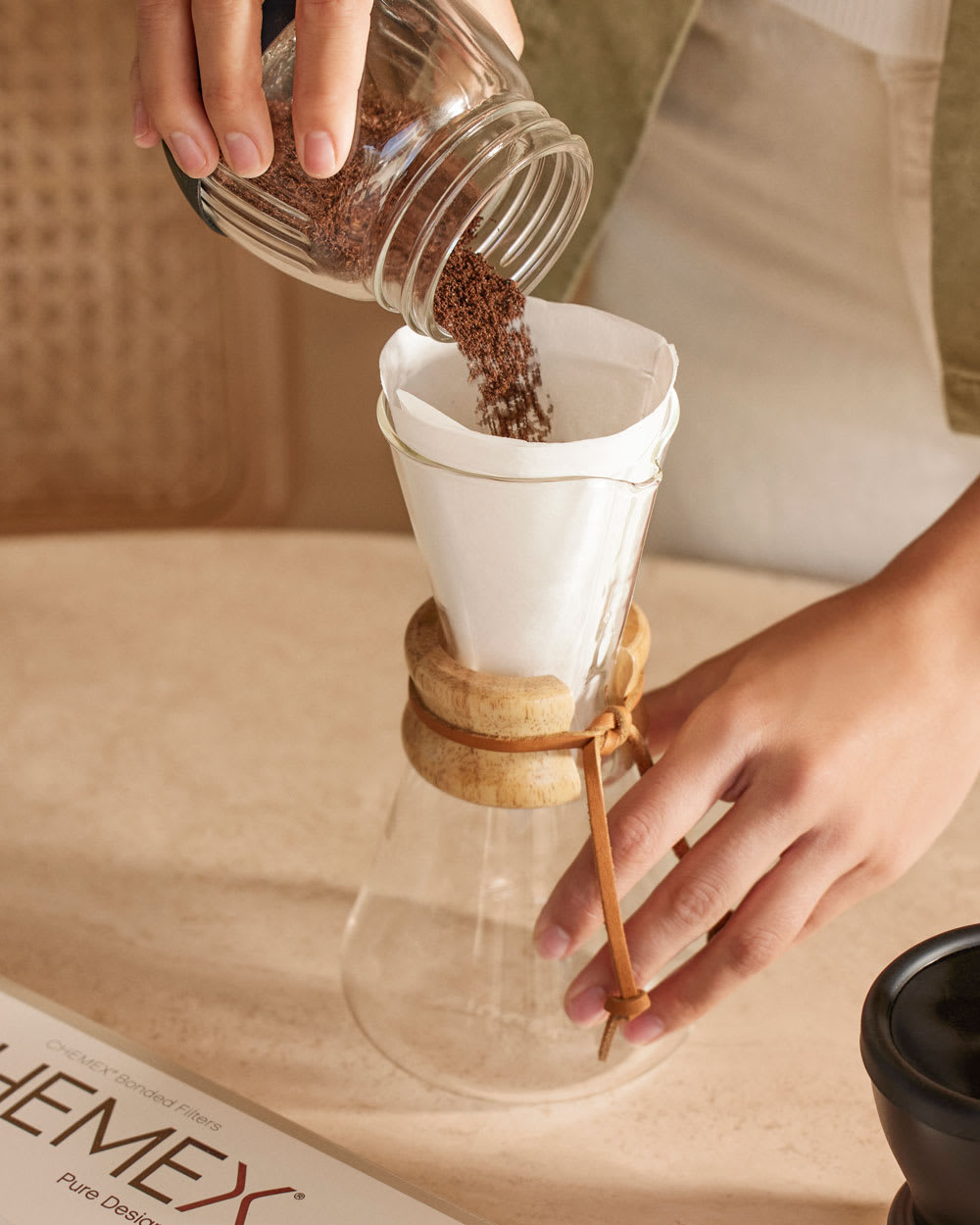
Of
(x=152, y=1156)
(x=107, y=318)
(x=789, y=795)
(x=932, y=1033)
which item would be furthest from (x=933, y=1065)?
(x=107, y=318)

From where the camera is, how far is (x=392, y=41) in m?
0.43

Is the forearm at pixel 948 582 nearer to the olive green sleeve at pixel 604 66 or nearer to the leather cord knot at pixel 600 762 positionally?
the leather cord knot at pixel 600 762

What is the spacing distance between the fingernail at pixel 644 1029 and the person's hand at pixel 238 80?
313mm

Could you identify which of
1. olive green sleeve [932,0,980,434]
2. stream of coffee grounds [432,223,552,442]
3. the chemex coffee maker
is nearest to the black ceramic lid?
the chemex coffee maker

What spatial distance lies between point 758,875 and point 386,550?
0.42 metres

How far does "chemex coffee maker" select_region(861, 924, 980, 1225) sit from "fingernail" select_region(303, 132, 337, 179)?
28 centimetres

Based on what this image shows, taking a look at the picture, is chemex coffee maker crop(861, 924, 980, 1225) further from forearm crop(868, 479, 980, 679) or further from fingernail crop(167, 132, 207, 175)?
fingernail crop(167, 132, 207, 175)

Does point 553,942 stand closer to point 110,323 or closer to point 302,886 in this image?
point 302,886

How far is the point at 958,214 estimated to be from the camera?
2.21 ft

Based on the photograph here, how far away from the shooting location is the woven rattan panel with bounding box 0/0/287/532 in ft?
4.12

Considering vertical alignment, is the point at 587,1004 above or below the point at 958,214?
below

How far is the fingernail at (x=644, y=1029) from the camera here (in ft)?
1.59

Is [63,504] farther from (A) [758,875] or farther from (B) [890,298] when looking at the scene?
(A) [758,875]

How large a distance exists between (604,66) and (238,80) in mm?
400
